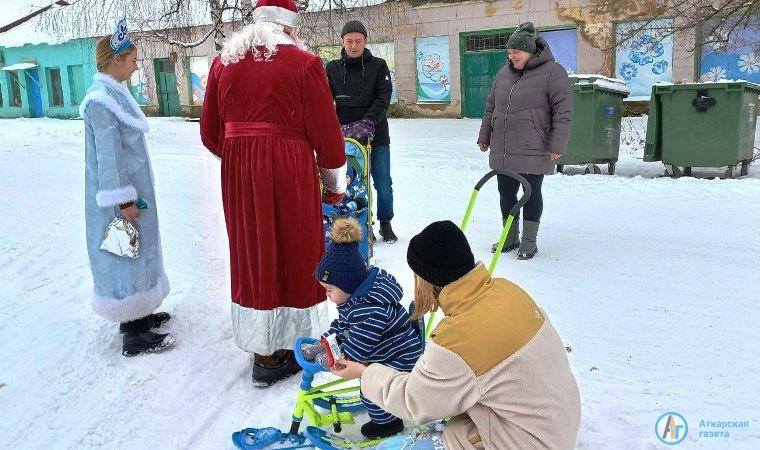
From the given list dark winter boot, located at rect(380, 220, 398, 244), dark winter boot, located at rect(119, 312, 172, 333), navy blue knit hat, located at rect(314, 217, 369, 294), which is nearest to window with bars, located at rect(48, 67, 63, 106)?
dark winter boot, located at rect(380, 220, 398, 244)

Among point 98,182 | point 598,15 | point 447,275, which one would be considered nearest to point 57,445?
point 98,182

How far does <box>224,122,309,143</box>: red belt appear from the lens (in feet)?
10.1

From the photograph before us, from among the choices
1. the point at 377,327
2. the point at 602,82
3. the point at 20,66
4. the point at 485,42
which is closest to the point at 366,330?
the point at 377,327

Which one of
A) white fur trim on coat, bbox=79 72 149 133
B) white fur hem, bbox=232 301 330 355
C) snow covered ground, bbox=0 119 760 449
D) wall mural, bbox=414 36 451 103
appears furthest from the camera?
wall mural, bbox=414 36 451 103

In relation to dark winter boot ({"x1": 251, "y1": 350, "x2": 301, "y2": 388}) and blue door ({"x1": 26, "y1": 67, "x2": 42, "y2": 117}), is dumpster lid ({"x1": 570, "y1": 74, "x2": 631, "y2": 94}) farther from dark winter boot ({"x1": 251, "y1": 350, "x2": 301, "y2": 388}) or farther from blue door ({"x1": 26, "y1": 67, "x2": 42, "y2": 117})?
blue door ({"x1": 26, "y1": 67, "x2": 42, "y2": 117})

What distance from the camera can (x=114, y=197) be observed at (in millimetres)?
3422

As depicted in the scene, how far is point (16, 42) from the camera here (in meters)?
25.9

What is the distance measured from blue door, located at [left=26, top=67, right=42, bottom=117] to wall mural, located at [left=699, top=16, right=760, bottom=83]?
81.1 ft

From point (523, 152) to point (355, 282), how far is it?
2706 millimetres

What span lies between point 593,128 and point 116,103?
22.6ft

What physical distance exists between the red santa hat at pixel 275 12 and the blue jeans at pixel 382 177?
100 inches

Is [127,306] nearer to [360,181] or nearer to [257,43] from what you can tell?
[257,43]

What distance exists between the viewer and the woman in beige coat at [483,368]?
6.10 ft

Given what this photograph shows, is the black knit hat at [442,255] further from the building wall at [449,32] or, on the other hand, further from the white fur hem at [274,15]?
the building wall at [449,32]
